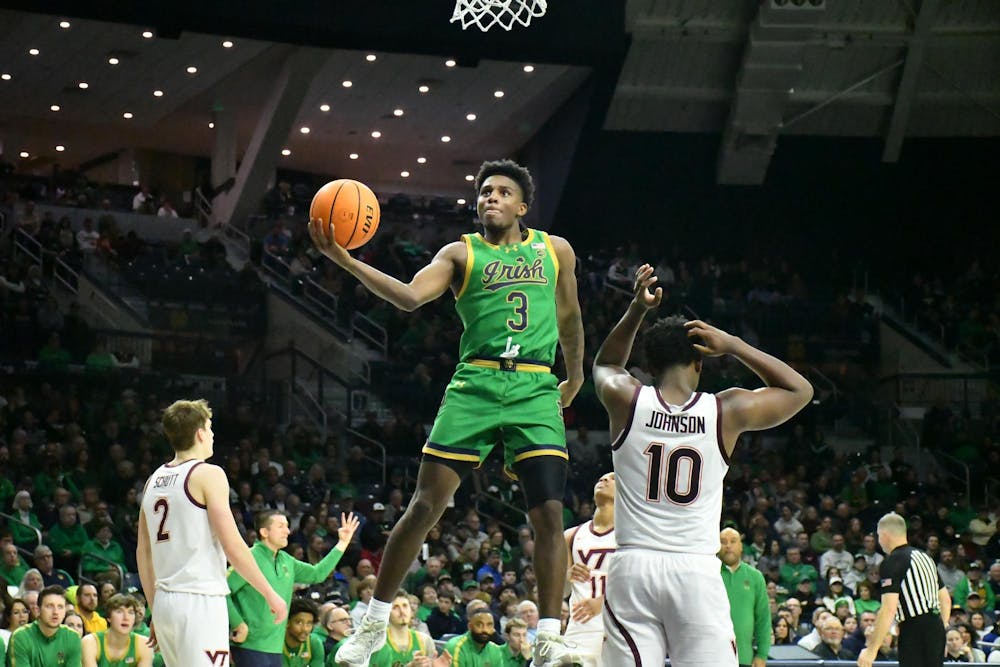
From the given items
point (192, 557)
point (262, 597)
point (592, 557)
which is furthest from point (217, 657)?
point (262, 597)

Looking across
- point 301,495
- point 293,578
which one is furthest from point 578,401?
point 293,578

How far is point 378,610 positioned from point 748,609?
16.3 ft

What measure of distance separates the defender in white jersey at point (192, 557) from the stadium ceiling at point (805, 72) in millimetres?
20220

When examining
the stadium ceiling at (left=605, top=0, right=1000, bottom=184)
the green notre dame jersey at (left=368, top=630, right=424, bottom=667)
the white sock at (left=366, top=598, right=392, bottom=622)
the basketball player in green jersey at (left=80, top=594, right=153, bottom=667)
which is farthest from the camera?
→ the stadium ceiling at (left=605, top=0, right=1000, bottom=184)

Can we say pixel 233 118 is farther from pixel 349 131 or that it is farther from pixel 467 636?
pixel 467 636

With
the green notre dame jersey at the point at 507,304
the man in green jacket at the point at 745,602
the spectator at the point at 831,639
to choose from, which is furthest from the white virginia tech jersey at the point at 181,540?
the spectator at the point at 831,639

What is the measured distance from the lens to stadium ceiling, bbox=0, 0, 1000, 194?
932 inches

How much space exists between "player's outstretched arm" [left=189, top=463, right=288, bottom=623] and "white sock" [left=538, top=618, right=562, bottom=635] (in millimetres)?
1199

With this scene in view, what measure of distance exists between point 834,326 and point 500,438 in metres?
20.5

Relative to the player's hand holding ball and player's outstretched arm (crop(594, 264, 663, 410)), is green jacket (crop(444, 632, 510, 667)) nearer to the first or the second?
player's outstretched arm (crop(594, 264, 663, 410))

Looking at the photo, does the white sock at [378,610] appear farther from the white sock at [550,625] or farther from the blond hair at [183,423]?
the blond hair at [183,423]

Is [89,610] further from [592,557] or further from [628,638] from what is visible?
[628,638]

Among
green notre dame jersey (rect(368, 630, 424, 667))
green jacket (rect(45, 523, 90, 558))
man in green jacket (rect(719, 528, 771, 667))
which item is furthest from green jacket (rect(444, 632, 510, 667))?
green jacket (rect(45, 523, 90, 558))

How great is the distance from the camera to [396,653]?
1137cm
